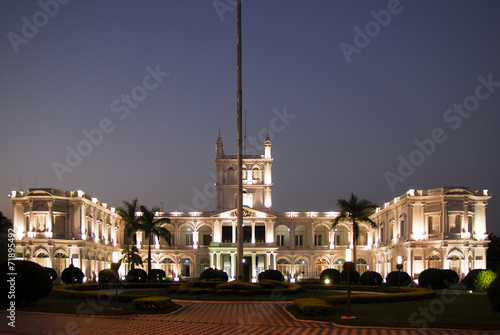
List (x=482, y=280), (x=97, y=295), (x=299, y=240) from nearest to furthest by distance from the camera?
(x=97, y=295) → (x=482, y=280) → (x=299, y=240)

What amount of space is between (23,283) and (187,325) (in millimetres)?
8985

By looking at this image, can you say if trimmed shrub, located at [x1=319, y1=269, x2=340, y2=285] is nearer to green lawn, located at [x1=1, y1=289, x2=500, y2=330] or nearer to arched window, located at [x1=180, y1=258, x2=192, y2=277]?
green lawn, located at [x1=1, y1=289, x2=500, y2=330]

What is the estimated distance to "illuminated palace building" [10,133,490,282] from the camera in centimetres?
5819

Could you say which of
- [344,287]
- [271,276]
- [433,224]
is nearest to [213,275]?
[271,276]

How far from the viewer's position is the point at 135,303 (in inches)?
1028

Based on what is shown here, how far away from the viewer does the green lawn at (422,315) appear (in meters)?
21.5

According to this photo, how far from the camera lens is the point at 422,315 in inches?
969

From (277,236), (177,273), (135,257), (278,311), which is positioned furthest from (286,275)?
(278,311)

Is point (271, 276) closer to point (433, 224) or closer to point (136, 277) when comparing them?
point (136, 277)

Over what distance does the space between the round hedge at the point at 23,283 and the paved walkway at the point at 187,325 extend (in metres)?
1.50

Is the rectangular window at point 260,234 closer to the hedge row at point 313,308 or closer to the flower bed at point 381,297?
the flower bed at point 381,297

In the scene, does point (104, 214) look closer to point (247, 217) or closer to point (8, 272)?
point (247, 217)

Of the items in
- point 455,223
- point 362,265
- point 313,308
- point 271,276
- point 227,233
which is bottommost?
point 362,265

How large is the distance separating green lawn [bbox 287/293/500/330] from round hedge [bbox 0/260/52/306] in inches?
458
